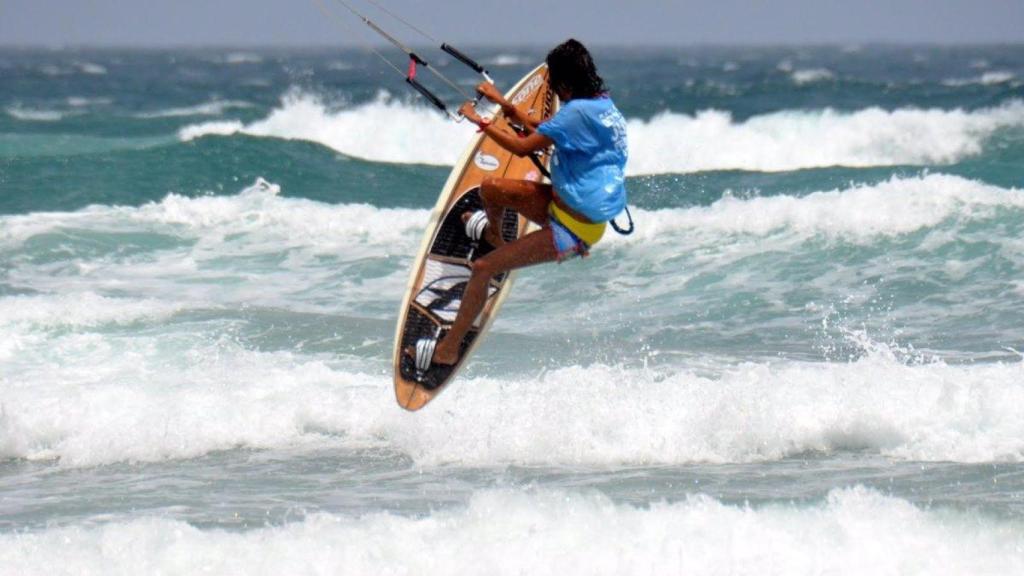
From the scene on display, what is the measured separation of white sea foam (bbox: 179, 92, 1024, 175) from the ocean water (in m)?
5.99

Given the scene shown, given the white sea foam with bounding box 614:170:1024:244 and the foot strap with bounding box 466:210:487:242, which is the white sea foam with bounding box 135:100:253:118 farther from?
the foot strap with bounding box 466:210:487:242

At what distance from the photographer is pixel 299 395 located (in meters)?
9.66

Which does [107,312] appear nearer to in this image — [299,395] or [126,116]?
[299,395]

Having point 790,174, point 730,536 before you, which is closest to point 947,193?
point 790,174

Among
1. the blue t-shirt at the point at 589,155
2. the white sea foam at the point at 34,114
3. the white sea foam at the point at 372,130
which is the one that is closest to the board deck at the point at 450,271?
the blue t-shirt at the point at 589,155

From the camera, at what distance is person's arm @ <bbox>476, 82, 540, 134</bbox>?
6832 millimetres

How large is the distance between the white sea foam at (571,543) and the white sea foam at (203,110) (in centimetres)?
2970

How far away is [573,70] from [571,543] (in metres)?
2.26

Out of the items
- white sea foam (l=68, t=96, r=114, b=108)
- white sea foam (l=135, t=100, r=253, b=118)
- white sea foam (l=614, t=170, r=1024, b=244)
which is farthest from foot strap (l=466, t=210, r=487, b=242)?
white sea foam (l=68, t=96, r=114, b=108)

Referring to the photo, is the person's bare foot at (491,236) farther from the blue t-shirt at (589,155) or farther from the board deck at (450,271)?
the blue t-shirt at (589,155)

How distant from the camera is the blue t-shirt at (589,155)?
6.81m

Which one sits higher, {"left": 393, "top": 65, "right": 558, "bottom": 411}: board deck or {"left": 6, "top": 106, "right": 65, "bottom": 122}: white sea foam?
{"left": 393, "top": 65, "right": 558, "bottom": 411}: board deck

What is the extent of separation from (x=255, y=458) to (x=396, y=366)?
1236mm

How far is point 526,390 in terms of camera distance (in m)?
9.70
